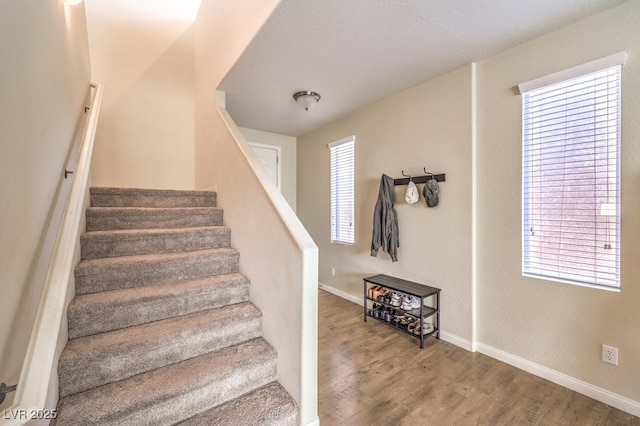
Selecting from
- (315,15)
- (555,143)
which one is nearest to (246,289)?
(315,15)

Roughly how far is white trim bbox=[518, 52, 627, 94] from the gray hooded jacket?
4.63 feet

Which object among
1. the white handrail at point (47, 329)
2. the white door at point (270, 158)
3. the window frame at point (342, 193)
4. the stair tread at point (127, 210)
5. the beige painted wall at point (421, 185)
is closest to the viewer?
the white handrail at point (47, 329)

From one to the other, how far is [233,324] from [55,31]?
6.16 feet

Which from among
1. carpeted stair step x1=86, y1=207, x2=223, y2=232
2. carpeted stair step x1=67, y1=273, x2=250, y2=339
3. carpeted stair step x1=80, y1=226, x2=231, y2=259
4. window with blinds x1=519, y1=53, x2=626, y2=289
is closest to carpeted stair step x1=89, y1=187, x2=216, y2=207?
carpeted stair step x1=86, y1=207, x2=223, y2=232

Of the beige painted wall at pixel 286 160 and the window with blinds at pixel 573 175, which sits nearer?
the window with blinds at pixel 573 175

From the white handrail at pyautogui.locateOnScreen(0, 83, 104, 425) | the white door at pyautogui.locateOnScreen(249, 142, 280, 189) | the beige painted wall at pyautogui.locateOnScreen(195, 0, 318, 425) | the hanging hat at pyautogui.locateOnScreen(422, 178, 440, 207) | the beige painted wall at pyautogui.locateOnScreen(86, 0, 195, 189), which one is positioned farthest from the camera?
the white door at pyautogui.locateOnScreen(249, 142, 280, 189)

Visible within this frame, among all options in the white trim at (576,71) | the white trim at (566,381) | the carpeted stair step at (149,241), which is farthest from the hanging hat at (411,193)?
the carpeted stair step at (149,241)

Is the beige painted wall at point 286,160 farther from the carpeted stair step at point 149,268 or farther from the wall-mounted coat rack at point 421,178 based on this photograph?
the carpeted stair step at point 149,268

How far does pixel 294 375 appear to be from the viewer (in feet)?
5.10

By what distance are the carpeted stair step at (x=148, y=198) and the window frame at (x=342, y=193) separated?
5.85ft

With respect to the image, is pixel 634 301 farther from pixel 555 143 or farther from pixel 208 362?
pixel 208 362

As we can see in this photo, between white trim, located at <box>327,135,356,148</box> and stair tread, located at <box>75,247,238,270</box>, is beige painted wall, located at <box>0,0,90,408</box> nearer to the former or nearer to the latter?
stair tread, located at <box>75,247,238,270</box>

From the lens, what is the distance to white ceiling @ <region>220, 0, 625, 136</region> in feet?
5.72

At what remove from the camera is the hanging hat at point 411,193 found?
2.81 meters
